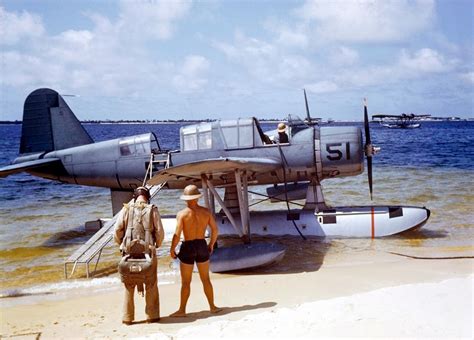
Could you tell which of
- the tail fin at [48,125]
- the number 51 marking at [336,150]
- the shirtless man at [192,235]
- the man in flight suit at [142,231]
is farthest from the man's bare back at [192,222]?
the tail fin at [48,125]

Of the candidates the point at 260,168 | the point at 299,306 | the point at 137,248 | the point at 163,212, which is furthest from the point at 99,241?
the point at 163,212

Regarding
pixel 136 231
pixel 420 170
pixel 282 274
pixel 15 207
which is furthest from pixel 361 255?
pixel 420 170

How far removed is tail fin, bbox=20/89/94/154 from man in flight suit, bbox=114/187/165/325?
8.90 meters

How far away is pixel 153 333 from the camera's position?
525 centimetres

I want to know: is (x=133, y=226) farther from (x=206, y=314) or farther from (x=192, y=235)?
(x=206, y=314)

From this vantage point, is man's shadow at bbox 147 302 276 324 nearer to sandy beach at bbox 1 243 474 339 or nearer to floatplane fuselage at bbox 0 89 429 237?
sandy beach at bbox 1 243 474 339

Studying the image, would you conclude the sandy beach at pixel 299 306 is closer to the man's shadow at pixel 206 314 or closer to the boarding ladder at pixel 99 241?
the man's shadow at pixel 206 314

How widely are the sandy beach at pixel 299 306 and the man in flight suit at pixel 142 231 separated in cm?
17

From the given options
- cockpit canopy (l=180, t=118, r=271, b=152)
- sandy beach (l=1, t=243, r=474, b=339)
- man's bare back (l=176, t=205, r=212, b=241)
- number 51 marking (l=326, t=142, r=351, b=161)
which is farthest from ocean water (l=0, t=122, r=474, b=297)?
man's bare back (l=176, t=205, r=212, b=241)

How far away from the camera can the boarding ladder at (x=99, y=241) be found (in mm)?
9367

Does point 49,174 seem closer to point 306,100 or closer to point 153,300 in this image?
point 306,100

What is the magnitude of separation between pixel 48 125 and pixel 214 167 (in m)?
6.96

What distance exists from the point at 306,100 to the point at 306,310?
938cm

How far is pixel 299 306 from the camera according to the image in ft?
18.3
